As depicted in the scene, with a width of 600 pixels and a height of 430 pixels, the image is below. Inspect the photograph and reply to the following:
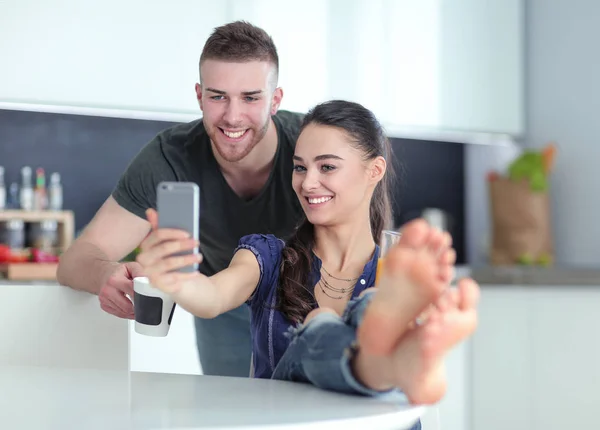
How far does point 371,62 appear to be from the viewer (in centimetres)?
293

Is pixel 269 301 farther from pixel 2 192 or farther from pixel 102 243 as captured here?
pixel 2 192

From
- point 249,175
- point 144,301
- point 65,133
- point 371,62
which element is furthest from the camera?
point 65,133

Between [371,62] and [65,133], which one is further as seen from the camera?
[65,133]

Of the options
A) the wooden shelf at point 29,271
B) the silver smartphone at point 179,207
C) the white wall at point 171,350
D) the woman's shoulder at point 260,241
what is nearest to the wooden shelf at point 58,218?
the wooden shelf at point 29,271

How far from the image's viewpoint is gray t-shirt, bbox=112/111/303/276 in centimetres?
181

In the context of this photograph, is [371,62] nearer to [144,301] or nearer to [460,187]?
[460,187]

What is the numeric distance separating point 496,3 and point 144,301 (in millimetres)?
2376

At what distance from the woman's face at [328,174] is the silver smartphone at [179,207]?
351 mm

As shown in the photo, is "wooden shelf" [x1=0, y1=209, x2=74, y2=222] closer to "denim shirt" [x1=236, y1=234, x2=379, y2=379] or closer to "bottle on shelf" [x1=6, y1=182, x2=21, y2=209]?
"bottle on shelf" [x1=6, y1=182, x2=21, y2=209]

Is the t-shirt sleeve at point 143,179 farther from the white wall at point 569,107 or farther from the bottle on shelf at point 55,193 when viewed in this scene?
the white wall at point 569,107

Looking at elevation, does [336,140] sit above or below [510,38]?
below

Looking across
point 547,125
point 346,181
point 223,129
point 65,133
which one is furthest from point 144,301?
point 547,125

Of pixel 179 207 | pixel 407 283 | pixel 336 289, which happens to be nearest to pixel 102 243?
pixel 336 289

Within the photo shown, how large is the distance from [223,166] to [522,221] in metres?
1.56
